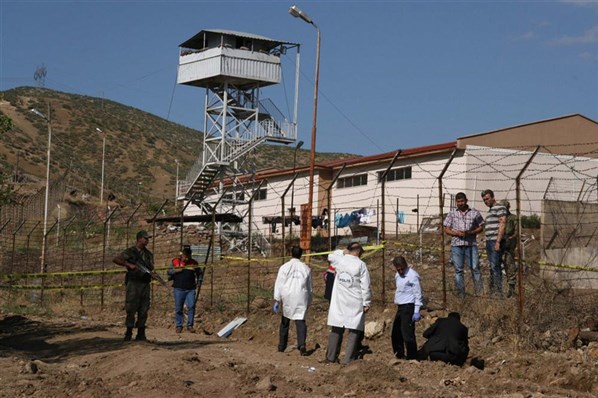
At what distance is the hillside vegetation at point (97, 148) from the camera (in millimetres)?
71750

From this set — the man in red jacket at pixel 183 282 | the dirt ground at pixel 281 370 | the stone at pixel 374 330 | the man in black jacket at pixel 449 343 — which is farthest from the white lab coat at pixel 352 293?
the man in red jacket at pixel 183 282

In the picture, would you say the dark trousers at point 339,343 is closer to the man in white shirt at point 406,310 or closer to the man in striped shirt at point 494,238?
the man in white shirt at point 406,310

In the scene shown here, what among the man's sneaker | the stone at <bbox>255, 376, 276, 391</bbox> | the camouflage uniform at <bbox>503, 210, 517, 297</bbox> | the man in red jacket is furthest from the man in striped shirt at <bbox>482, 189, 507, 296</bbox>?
the man in red jacket

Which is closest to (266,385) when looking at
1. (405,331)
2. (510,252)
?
(405,331)

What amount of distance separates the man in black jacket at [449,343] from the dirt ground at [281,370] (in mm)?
234

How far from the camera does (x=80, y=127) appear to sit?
91375 millimetres

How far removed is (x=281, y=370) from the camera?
37.6ft

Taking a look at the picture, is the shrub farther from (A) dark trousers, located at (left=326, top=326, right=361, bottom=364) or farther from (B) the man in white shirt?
(A) dark trousers, located at (left=326, top=326, right=361, bottom=364)

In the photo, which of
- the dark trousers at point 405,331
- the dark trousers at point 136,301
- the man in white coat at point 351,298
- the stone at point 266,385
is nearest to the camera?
the stone at point 266,385

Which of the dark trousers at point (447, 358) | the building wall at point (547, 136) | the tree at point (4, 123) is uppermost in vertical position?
the building wall at point (547, 136)

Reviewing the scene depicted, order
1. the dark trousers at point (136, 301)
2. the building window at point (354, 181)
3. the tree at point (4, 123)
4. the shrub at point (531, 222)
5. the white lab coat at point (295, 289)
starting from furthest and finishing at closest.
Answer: the building window at point (354, 181) → the shrub at point (531, 222) → the tree at point (4, 123) → the dark trousers at point (136, 301) → the white lab coat at point (295, 289)

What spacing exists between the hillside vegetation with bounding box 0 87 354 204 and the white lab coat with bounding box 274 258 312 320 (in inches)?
1804

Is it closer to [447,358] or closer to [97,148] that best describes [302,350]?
[447,358]

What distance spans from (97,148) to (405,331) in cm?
7678
